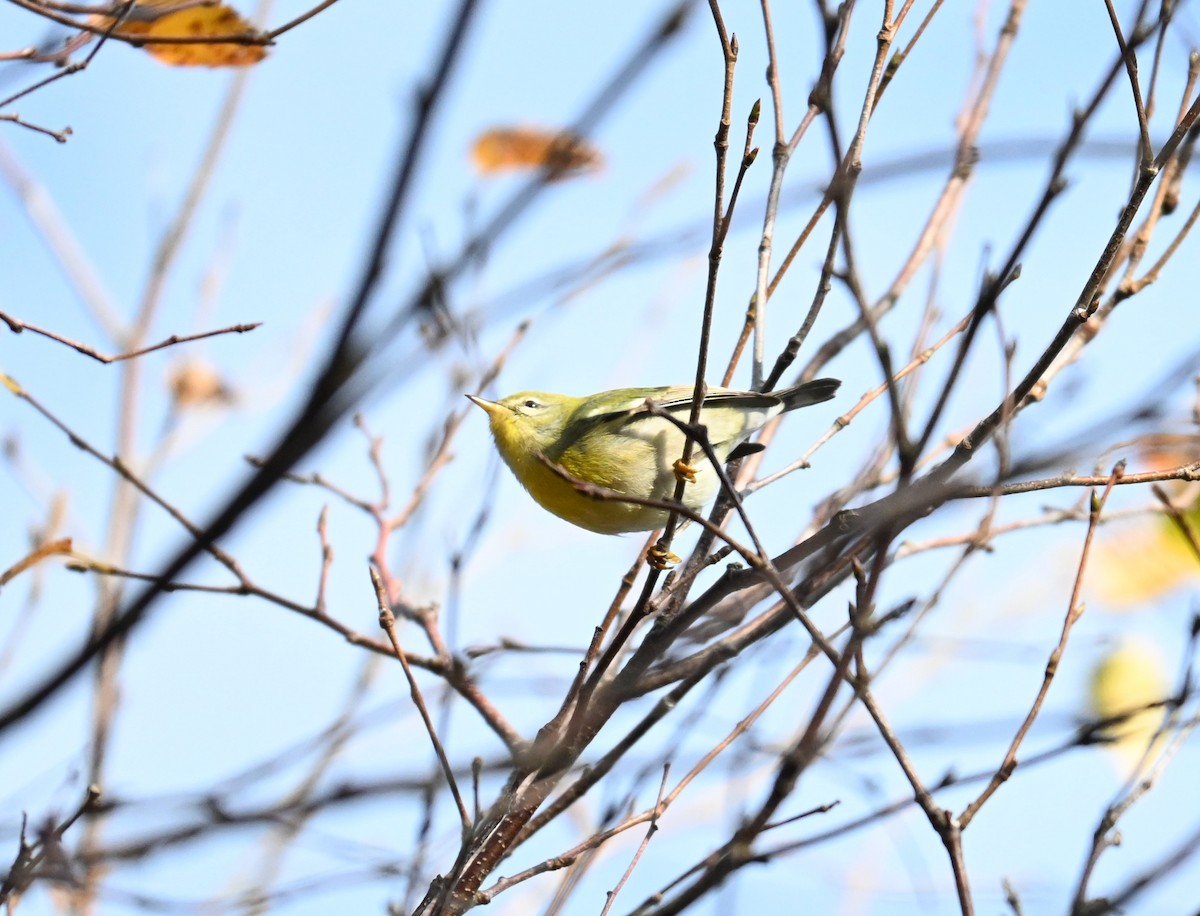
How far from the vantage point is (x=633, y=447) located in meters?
4.79

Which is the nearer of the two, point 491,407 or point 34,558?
point 34,558

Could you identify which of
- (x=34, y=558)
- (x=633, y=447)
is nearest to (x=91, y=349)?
(x=34, y=558)

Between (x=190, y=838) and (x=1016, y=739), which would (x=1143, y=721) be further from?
(x=190, y=838)

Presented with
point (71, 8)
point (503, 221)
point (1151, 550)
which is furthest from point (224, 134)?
point (503, 221)

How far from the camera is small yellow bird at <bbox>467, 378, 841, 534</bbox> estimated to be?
4426mm

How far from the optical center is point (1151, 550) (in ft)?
14.8

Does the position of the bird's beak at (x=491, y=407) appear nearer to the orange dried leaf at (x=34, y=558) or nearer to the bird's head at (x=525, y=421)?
the bird's head at (x=525, y=421)

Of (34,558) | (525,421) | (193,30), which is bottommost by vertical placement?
(34,558)

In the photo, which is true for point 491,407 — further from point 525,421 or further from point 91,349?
point 91,349

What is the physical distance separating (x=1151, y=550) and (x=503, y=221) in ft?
13.7

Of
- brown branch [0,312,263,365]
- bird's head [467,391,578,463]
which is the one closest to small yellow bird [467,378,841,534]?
bird's head [467,391,578,463]

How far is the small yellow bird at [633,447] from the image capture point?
14.5 feet

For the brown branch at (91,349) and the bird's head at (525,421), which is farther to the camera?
the bird's head at (525,421)

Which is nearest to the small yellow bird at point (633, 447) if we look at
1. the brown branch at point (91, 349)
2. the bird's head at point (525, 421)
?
the bird's head at point (525, 421)
